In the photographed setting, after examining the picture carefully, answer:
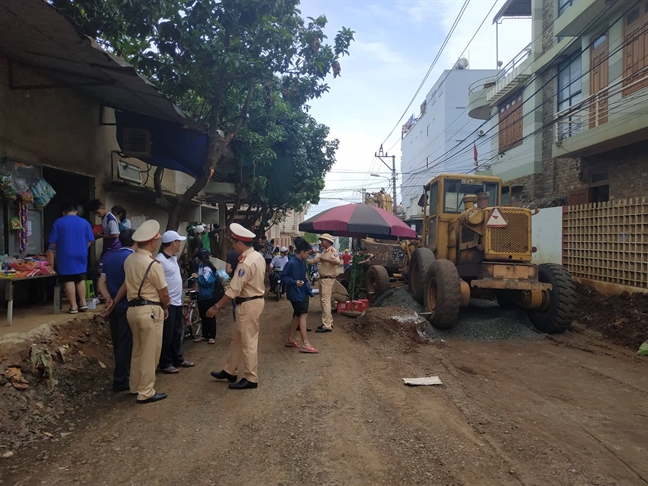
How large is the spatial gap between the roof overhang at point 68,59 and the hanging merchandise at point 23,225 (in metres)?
1.62

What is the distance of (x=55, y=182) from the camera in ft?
26.4

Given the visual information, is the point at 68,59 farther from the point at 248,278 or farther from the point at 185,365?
A: the point at 185,365

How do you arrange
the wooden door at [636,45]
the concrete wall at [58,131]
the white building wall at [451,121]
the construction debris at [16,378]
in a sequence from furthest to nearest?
the white building wall at [451,121] → the wooden door at [636,45] → the concrete wall at [58,131] → the construction debris at [16,378]

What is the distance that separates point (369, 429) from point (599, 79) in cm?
1405

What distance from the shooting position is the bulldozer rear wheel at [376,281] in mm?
11266

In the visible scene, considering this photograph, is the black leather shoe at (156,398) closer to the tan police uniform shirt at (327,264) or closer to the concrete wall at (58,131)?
the concrete wall at (58,131)

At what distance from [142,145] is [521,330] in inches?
299

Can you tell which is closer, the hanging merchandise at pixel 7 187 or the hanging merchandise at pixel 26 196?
the hanging merchandise at pixel 7 187

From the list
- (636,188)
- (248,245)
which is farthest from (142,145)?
(636,188)

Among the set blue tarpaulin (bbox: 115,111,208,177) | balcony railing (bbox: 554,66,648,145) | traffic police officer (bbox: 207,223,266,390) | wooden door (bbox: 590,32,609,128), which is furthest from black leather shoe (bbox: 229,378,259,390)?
wooden door (bbox: 590,32,609,128)

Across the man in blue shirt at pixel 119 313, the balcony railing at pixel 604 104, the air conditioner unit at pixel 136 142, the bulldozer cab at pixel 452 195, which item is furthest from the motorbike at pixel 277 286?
the balcony railing at pixel 604 104

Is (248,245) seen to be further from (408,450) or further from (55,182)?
(55,182)

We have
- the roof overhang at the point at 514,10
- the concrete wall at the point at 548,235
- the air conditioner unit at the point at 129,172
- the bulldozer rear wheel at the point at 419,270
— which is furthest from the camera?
the roof overhang at the point at 514,10

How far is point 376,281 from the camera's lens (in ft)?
37.6
